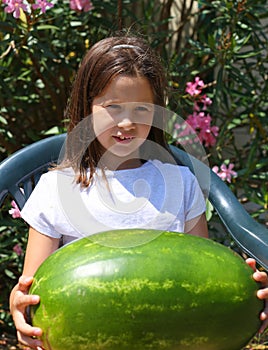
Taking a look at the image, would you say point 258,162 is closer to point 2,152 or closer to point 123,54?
point 2,152

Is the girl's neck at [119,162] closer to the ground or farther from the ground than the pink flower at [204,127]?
farther from the ground

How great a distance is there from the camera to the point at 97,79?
195cm

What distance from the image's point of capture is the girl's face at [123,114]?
184 cm

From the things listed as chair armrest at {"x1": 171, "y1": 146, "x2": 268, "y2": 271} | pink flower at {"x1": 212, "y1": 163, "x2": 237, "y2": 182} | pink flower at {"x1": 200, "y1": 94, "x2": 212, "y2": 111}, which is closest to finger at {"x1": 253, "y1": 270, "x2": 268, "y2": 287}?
chair armrest at {"x1": 171, "y1": 146, "x2": 268, "y2": 271}

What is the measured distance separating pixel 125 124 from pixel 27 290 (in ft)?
1.48

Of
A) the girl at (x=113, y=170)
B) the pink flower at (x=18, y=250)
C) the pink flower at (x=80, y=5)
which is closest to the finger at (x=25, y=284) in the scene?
the girl at (x=113, y=170)

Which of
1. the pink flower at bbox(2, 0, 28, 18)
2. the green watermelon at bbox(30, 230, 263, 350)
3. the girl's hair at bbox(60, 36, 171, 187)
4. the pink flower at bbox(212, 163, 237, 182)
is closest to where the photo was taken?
the green watermelon at bbox(30, 230, 263, 350)

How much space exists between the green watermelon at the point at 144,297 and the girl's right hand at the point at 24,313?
18mm

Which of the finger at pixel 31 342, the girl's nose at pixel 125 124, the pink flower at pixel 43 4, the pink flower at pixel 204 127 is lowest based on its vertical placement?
the pink flower at pixel 204 127

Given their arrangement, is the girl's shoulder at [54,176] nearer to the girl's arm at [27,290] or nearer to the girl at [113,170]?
the girl at [113,170]

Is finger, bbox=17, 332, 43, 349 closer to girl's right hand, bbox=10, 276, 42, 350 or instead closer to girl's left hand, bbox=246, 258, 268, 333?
girl's right hand, bbox=10, 276, 42, 350

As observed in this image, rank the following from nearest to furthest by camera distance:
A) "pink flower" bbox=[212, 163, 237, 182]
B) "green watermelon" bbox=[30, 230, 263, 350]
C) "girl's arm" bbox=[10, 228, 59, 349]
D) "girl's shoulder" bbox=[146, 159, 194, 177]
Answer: "green watermelon" bbox=[30, 230, 263, 350] < "girl's arm" bbox=[10, 228, 59, 349] < "girl's shoulder" bbox=[146, 159, 194, 177] < "pink flower" bbox=[212, 163, 237, 182]

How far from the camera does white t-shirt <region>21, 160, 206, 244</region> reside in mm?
1911

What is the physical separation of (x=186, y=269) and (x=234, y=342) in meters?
0.16
